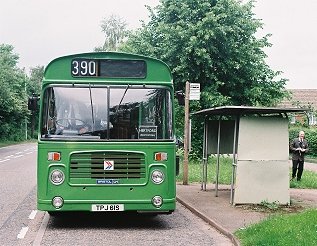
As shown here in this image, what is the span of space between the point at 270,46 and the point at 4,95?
90.5 feet

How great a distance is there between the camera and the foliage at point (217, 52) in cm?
2873

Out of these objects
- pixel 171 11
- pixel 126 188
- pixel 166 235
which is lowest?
pixel 166 235

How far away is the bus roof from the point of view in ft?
35.9

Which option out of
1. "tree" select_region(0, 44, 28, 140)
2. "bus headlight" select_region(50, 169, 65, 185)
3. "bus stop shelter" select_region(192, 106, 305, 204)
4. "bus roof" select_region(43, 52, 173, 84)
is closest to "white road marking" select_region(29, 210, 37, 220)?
"bus headlight" select_region(50, 169, 65, 185)

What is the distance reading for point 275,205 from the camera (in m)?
13.6

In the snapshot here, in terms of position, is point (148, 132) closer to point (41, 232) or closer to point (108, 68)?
point (108, 68)

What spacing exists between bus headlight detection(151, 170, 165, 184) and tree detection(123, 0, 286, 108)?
17.7m

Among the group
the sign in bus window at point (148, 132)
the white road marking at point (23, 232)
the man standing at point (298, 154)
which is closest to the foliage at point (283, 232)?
the sign in bus window at point (148, 132)

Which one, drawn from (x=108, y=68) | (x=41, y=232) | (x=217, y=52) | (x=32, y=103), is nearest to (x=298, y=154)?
(x=217, y=52)

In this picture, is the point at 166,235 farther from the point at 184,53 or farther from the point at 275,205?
the point at 184,53

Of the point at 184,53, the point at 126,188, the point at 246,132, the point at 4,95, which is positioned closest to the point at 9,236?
the point at 126,188

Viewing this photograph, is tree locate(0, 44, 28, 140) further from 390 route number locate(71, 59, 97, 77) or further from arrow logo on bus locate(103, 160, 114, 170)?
arrow logo on bus locate(103, 160, 114, 170)

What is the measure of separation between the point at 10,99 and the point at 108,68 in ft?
143

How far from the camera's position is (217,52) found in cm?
2934
